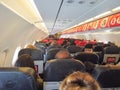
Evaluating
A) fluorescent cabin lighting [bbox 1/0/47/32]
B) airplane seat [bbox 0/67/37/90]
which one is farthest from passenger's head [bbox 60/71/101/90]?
fluorescent cabin lighting [bbox 1/0/47/32]

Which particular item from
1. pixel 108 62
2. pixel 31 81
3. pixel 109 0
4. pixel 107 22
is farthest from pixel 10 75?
pixel 107 22

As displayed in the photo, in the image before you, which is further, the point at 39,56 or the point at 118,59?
the point at 118,59

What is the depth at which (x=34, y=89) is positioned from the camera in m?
2.47

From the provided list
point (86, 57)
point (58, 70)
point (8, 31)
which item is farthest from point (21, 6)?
point (58, 70)

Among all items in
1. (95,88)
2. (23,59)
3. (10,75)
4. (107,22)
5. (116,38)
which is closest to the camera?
(95,88)

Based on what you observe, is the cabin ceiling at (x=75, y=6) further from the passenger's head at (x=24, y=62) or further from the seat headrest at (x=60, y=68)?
the seat headrest at (x=60, y=68)

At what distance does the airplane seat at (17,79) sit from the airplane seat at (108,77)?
0.95 meters

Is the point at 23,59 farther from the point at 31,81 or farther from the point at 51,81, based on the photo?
the point at 31,81

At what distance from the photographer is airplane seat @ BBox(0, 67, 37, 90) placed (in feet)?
7.85

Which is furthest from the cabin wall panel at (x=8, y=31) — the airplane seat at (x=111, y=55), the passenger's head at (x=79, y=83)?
the passenger's head at (x=79, y=83)

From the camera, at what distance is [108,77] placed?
3.11m

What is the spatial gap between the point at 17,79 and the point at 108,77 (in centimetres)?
117

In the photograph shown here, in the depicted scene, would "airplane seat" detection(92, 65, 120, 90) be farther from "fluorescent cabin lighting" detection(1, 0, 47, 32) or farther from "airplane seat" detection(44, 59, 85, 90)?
"fluorescent cabin lighting" detection(1, 0, 47, 32)

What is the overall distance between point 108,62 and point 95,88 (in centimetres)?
560
